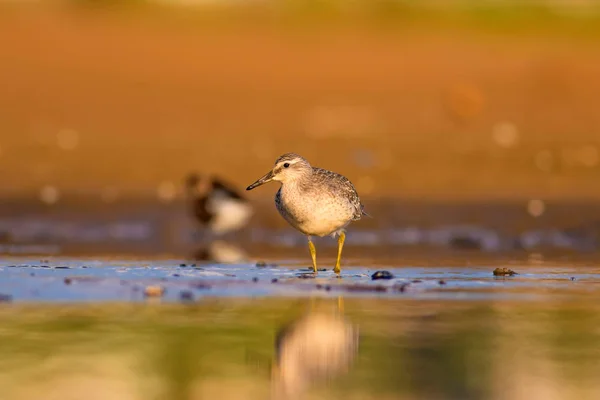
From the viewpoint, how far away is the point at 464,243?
17.9m

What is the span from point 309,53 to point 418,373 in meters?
27.4

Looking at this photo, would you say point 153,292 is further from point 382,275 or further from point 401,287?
point 382,275

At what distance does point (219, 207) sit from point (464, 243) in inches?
141

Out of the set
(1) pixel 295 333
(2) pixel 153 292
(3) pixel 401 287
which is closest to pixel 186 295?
(2) pixel 153 292

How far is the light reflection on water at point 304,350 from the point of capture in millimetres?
8117

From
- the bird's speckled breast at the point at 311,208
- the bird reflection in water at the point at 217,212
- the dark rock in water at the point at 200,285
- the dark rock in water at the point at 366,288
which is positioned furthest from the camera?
the bird reflection in water at the point at 217,212

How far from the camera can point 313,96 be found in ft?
104

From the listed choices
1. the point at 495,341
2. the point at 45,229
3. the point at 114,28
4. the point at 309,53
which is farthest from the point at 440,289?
the point at 114,28

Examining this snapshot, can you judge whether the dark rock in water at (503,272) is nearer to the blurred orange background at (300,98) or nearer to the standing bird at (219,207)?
the standing bird at (219,207)

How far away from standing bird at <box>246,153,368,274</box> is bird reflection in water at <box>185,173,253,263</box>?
10.7 ft

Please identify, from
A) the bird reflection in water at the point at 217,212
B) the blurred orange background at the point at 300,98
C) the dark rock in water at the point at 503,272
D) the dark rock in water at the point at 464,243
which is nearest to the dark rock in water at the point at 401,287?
the dark rock in water at the point at 503,272

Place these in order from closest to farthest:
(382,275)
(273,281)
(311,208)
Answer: (273,281) → (382,275) → (311,208)

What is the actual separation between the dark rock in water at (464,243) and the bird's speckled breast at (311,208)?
3.20m

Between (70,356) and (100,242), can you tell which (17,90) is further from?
(70,356)
